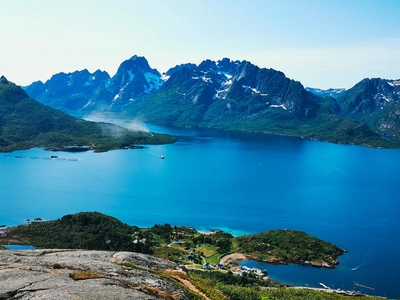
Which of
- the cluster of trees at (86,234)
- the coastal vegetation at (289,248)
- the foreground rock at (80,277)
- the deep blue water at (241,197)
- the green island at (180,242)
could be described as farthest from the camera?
the deep blue water at (241,197)

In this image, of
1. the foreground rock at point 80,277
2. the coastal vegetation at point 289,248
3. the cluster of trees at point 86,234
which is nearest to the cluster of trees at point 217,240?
the coastal vegetation at point 289,248

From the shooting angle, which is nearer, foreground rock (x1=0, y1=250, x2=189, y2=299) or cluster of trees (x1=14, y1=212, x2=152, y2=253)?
foreground rock (x1=0, y1=250, x2=189, y2=299)

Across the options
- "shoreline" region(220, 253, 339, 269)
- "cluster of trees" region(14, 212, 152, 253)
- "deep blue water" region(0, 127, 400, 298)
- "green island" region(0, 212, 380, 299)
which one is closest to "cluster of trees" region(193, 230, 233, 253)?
"green island" region(0, 212, 380, 299)

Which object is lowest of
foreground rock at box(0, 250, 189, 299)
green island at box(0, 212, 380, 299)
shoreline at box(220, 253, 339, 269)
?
shoreline at box(220, 253, 339, 269)

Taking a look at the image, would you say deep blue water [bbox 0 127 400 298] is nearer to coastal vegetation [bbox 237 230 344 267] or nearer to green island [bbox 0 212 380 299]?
coastal vegetation [bbox 237 230 344 267]

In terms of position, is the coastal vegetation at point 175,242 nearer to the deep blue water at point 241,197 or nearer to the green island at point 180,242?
the green island at point 180,242

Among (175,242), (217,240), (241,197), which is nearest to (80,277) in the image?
(175,242)

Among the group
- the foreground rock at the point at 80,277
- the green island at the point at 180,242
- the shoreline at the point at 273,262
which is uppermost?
the foreground rock at the point at 80,277

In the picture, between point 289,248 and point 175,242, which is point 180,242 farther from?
point 289,248
